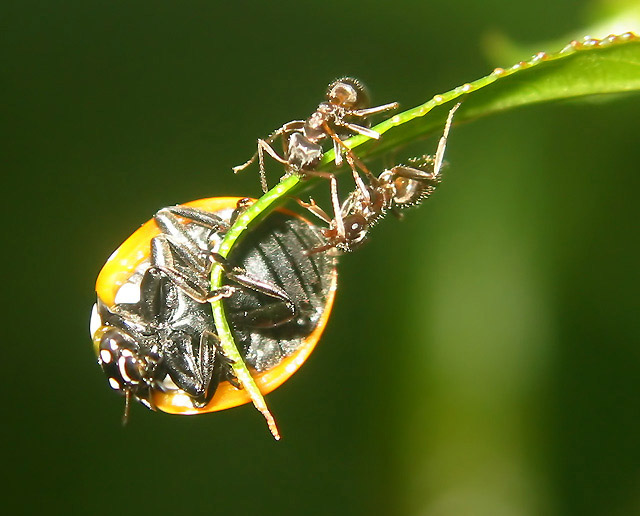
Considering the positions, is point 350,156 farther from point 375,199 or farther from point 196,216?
point 196,216

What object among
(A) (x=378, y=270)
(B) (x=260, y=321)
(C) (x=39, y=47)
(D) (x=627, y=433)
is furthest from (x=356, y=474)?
(C) (x=39, y=47)

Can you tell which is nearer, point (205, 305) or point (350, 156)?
point (350, 156)

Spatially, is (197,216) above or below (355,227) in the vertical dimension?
above

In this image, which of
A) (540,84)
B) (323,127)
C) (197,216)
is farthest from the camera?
(323,127)

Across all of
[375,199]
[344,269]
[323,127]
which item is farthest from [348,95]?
[344,269]

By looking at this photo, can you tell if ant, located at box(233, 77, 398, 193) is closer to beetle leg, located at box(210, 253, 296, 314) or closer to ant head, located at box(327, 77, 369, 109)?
ant head, located at box(327, 77, 369, 109)

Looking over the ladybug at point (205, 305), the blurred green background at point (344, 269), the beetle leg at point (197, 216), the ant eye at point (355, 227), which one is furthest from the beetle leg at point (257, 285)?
the blurred green background at point (344, 269)
